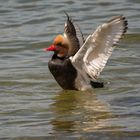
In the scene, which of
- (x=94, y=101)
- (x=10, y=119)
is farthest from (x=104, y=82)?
(x=10, y=119)

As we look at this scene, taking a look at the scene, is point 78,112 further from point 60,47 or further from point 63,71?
point 60,47

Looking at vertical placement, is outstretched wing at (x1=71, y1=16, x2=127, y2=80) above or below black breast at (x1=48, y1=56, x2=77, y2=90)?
above

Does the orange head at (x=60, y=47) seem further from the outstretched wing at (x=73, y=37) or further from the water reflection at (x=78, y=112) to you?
the water reflection at (x=78, y=112)

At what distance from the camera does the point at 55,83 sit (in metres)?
10.6

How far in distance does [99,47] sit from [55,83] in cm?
108

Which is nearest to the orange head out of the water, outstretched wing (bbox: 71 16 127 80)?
outstretched wing (bbox: 71 16 127 80)

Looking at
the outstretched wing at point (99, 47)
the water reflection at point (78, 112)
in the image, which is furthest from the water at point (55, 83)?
the outstretched wing at point (99, 47)

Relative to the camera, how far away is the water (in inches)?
301

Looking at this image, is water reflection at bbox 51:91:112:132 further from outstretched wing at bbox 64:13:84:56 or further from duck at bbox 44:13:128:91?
outstretched wing at bbox 64:13:84:56

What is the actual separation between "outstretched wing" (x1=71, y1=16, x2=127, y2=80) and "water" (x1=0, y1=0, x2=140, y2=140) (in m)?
0.35

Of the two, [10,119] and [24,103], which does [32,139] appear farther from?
[24,103]

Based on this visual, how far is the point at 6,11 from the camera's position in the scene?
51.6 ft

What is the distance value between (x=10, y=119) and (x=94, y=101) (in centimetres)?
146

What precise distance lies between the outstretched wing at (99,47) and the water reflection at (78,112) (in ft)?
1.35
